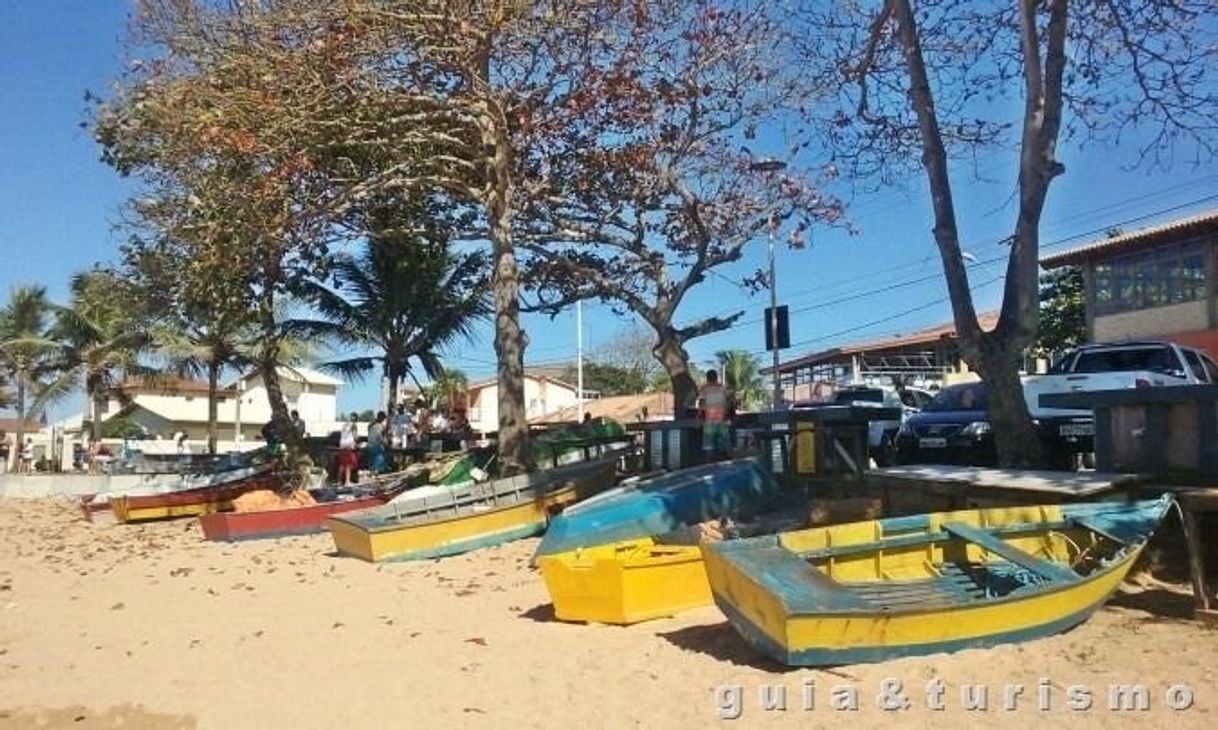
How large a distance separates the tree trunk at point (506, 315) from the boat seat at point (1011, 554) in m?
9.79

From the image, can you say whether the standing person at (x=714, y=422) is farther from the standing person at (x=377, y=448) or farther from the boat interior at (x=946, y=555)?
the standing person at (x=377, y=448)

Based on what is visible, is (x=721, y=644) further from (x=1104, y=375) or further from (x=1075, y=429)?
(x=1104, y=375)

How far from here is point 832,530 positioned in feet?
26.3

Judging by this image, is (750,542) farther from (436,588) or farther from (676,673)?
(436,588)

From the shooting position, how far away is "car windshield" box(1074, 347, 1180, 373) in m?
14.9

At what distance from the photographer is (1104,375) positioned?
14797 millimetres

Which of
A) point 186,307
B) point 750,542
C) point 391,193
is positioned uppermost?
point 391,193

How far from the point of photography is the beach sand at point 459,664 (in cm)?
640

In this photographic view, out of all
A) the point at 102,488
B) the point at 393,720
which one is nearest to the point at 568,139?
the point at 393,720

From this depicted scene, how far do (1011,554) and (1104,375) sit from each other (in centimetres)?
844

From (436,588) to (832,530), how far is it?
17.6 feet

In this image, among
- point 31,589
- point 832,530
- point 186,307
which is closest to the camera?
point 832,530

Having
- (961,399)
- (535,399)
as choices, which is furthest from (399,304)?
(535,399)

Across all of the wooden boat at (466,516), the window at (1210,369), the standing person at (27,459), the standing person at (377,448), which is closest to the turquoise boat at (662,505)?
the wooden boat at (466,516)
